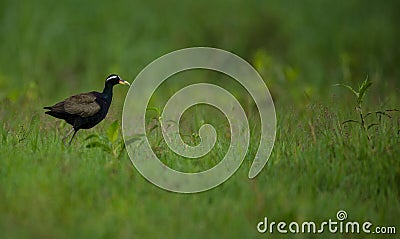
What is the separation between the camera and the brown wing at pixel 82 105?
7199 millimetres

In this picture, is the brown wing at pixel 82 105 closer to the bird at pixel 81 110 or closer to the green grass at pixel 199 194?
the bird at pixel 81 110

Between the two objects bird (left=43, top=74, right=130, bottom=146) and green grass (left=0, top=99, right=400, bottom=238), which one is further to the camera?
bird (left=43, top=74, right=130, bottom=146)

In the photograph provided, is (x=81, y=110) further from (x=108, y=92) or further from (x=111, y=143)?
(x=111, y=143)

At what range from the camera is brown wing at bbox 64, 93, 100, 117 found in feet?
23.6

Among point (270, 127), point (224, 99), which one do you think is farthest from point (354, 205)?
point (224, 99)

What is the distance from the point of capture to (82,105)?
23.8 feet

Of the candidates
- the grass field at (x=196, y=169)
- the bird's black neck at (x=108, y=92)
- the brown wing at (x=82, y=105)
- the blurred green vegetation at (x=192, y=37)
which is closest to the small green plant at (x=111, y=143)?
the grass field at (x=196, y=169)

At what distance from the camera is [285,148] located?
21.9 ft

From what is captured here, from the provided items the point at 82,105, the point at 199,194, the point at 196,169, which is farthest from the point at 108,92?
the point at 199,194

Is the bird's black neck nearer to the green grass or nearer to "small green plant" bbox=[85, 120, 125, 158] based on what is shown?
the green grass

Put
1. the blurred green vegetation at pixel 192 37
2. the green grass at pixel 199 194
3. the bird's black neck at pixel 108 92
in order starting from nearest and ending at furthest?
the green grass at pixel 199 194 < the bird's black neck at pixel 108 92 < the blurred green vegetation at pixel 192 37

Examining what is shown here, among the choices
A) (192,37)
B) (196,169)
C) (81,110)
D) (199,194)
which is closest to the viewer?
(199,194)

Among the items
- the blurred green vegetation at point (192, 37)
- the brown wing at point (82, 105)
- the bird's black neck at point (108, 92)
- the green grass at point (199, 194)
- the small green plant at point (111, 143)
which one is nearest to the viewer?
the green grass at point (199, 194)

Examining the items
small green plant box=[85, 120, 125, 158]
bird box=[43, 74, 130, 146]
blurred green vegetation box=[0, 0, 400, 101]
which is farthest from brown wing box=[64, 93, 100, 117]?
blurred green vegetation box=[0, 0, 400, 101]
